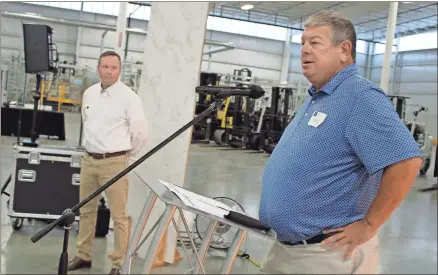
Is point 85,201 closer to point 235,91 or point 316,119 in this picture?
point 235,91

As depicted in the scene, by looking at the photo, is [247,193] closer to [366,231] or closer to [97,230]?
[97,230]

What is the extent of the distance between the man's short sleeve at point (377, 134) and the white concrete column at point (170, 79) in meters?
2.55

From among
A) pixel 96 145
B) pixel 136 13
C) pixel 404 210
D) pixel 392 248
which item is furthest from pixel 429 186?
pixel 136 13

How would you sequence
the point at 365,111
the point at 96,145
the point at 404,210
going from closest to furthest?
the point at 365,111, the point at 96,145, the point at 404,210

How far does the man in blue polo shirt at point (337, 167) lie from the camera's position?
139 centimetres

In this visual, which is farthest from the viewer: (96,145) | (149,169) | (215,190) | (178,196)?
(215,190)

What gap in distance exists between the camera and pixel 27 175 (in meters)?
4.47

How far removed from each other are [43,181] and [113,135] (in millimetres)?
1303

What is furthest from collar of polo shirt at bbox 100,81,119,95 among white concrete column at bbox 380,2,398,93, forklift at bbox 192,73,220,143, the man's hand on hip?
forklift at bbox 192,73,220,143

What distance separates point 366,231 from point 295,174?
268mm

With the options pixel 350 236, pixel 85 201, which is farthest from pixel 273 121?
pixel 350 236

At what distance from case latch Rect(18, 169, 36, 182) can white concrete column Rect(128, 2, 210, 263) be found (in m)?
1.04

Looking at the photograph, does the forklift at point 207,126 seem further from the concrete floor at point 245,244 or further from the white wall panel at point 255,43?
the white wall panel at point 255,43

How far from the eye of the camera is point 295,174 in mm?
1570
